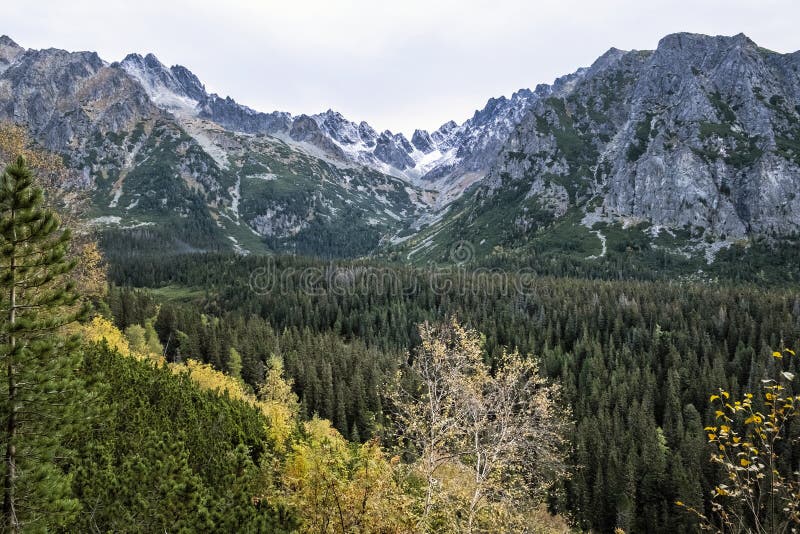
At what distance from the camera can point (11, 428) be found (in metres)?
16.1

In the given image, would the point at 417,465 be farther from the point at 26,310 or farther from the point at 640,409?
the point at 640,409

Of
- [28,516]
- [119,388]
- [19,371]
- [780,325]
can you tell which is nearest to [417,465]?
[28,516]

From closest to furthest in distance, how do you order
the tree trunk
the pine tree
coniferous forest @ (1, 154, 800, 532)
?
the tree trunk, the pine tree, coniferous forest @ (1, 154, 800, 532)

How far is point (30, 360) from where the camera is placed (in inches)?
627

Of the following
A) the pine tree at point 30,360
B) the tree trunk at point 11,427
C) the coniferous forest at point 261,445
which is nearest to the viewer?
the tree trunk at point 11,427

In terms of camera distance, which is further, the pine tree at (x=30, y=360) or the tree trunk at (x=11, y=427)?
the pine tree at (x=30, y=360)

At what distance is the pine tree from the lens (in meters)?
15.6

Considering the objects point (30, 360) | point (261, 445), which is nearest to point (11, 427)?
point (30, 360)

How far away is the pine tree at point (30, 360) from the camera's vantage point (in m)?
15.6

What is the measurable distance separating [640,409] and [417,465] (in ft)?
346

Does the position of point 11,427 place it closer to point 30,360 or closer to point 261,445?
point 30,360

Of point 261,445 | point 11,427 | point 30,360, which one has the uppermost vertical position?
point 30,360

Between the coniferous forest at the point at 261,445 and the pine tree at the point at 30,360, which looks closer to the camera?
the pine tree at the point at 30,360

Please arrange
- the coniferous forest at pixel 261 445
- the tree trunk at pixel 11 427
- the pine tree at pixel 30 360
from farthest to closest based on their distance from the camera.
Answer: the coniferous forest at pixel 261 445
the pine tree at pixel 30 360
the tree trunk at pixel 11 427
